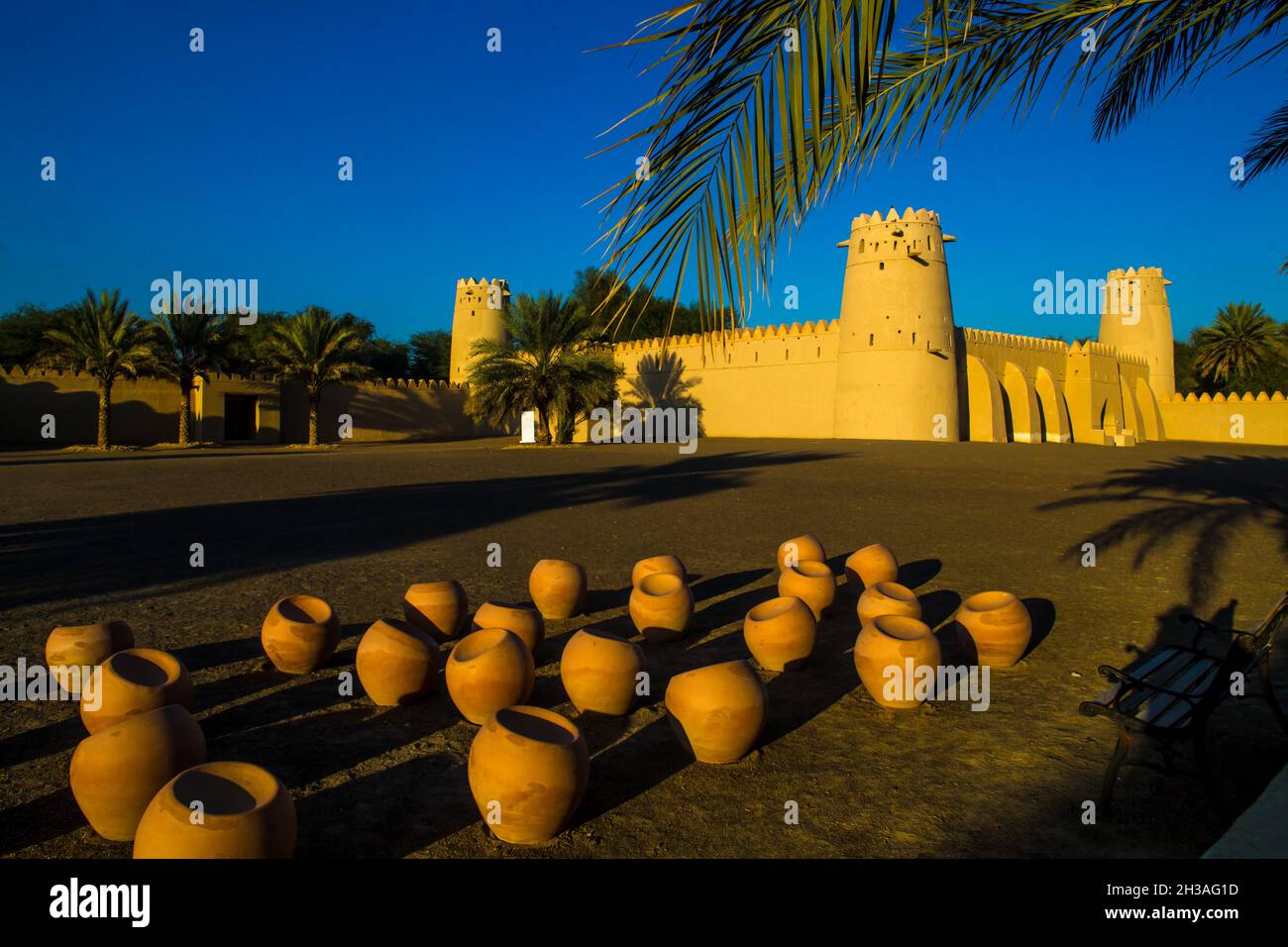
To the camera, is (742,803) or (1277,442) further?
(1277,442)

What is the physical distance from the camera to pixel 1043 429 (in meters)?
34.5

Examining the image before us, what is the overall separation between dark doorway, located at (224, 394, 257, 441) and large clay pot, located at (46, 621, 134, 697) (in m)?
34.0

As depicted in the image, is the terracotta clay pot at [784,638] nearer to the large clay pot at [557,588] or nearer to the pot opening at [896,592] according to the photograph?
the pot opening at [896,592]

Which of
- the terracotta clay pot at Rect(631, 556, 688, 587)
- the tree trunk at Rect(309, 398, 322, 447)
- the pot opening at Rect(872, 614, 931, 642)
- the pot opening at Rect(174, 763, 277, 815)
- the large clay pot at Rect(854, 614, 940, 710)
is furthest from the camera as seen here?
the tree trunk at Rect(309, 398, 322, 447)

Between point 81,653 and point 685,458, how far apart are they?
1808 cm

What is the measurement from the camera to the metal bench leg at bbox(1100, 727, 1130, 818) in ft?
10.3

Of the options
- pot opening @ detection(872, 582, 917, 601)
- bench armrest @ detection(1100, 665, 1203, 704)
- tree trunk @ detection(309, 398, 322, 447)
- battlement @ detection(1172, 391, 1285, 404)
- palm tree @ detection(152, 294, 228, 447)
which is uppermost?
palm tree @ detection(152, 294, 228, 447)

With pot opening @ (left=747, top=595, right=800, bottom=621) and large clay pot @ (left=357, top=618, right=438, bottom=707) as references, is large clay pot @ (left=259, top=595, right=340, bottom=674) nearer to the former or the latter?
large clay pot @ (left=357, top=618, right=438, bottom=707)

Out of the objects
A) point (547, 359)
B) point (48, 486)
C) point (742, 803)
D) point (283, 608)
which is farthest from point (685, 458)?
point (742, 803)

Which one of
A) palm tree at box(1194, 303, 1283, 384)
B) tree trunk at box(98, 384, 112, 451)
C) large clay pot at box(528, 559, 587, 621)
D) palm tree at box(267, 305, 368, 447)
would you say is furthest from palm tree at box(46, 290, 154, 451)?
palm tree at box(1194, 303, 1283, 384)

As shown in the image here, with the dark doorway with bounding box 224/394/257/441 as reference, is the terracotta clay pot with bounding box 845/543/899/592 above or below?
below

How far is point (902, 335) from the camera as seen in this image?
30.5 meters

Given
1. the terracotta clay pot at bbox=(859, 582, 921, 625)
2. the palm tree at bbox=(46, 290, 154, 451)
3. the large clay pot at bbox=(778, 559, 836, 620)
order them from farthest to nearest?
the palm tree at bbox=(46, 290, 154, 451), the large clay pot at bbox=(778, 559, 836, 620), the terracotta clay pot at bbox=(859, 582, 921, 625)
